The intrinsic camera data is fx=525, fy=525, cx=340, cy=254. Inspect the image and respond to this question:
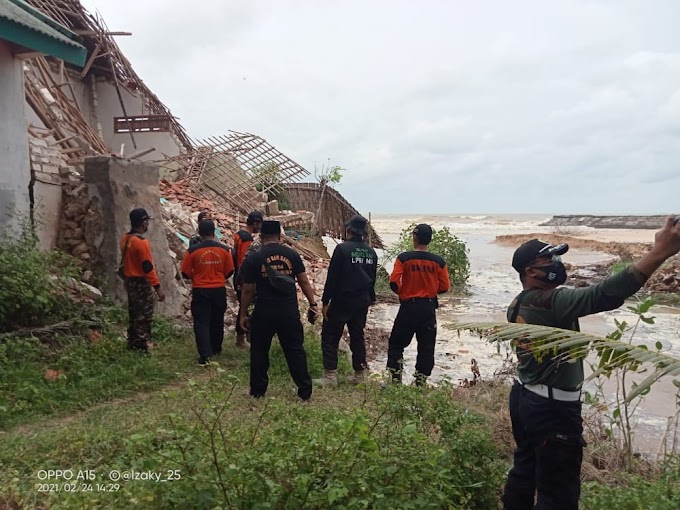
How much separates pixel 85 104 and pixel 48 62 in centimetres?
170

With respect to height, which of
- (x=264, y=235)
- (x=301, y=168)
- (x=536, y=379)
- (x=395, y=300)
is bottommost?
(x=395, y=300)

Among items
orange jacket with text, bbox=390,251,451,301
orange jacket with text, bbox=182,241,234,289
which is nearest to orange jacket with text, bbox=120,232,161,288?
orange jacket with text, bbox=182,241,234,289

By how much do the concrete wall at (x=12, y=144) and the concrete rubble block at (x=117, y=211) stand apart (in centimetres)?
87

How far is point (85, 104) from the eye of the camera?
45.5 ft

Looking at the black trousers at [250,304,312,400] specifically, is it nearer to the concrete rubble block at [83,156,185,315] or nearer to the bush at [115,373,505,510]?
the bush at [115,373,505,510]

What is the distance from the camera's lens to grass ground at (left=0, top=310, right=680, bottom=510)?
2326 millimetres

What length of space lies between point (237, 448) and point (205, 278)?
3.46m

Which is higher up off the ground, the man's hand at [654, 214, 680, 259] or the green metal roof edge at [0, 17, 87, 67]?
the green metal roof edge at [0, 17, 87, 67]

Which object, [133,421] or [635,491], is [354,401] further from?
[635,491]

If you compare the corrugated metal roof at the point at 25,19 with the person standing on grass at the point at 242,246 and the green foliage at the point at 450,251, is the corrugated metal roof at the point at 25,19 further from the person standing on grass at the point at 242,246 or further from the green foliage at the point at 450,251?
the green foliage at the point at 450,251

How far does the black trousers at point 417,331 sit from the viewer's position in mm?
5449

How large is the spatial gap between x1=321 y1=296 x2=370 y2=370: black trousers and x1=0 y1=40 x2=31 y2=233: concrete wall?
4.01m

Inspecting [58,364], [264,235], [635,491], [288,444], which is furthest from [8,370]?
[635,491]

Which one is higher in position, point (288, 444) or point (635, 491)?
point (288, 444)
